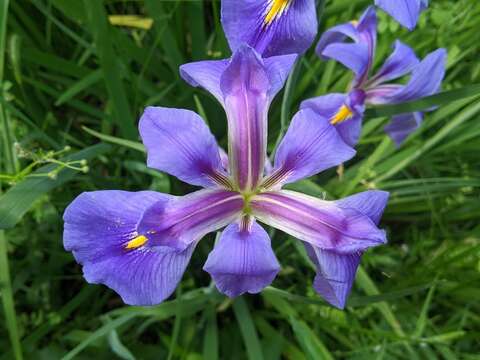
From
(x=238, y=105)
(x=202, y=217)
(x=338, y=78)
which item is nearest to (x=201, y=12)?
(x=338, y=78)

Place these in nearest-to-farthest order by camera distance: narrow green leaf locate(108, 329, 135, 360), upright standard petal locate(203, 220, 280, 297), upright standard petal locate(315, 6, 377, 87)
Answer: upright standard petal locate(203, 220, 280, 297)
narrow green leaf locate(108, 329, 135, 360)
upright standard petal locate(315, 6, 377, 87)

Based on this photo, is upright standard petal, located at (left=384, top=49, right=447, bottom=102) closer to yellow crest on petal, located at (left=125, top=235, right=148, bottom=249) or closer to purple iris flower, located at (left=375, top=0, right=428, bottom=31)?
purple iris flower, located at (left=375, top=0, right=428, bottom=31)

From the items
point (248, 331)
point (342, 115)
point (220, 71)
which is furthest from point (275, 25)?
→ point (248, 331)

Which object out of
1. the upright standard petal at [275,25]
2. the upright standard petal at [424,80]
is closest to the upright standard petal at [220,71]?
the upright standard petal at [275,25]

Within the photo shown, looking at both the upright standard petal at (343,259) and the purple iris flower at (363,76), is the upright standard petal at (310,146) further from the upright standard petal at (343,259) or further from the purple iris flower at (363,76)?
the purple iris flower at (363,76)

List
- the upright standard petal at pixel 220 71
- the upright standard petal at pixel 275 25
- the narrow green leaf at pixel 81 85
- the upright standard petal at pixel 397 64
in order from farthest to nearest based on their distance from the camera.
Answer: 1. the narrow green leaf at pixel 81 85
2. the upright standard petal at pixel 397 64
3. the upright standard petal at pixel 275 25
4. the upright standard petal at pixel 220 71

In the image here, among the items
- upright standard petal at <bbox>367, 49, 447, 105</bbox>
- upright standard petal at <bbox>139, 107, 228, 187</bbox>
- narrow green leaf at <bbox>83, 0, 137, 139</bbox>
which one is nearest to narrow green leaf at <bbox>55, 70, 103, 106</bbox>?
narrow green leaf at <bbox>83, 0, 137, 139</bbox>
